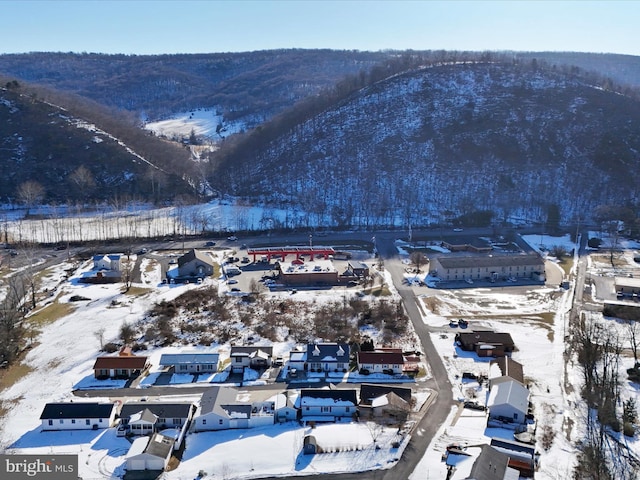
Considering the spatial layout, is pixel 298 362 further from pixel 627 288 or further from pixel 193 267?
pixel 627 288

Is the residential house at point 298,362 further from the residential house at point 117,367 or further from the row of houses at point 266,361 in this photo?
the residential house at point 117,367

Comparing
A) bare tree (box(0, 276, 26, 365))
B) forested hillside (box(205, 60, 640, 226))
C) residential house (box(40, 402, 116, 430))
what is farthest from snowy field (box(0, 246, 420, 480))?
forested hillside (box(205, 60, 640, 226))

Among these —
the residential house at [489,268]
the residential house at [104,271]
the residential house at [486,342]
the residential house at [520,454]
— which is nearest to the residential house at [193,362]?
the residential house at [486,342]

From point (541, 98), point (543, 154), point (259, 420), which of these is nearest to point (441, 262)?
point (259, 420)

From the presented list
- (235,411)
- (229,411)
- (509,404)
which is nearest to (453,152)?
(509,404)

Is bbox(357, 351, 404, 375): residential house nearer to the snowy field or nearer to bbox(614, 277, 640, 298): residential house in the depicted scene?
the snowy field

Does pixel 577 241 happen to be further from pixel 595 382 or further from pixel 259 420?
pixel 259 420
